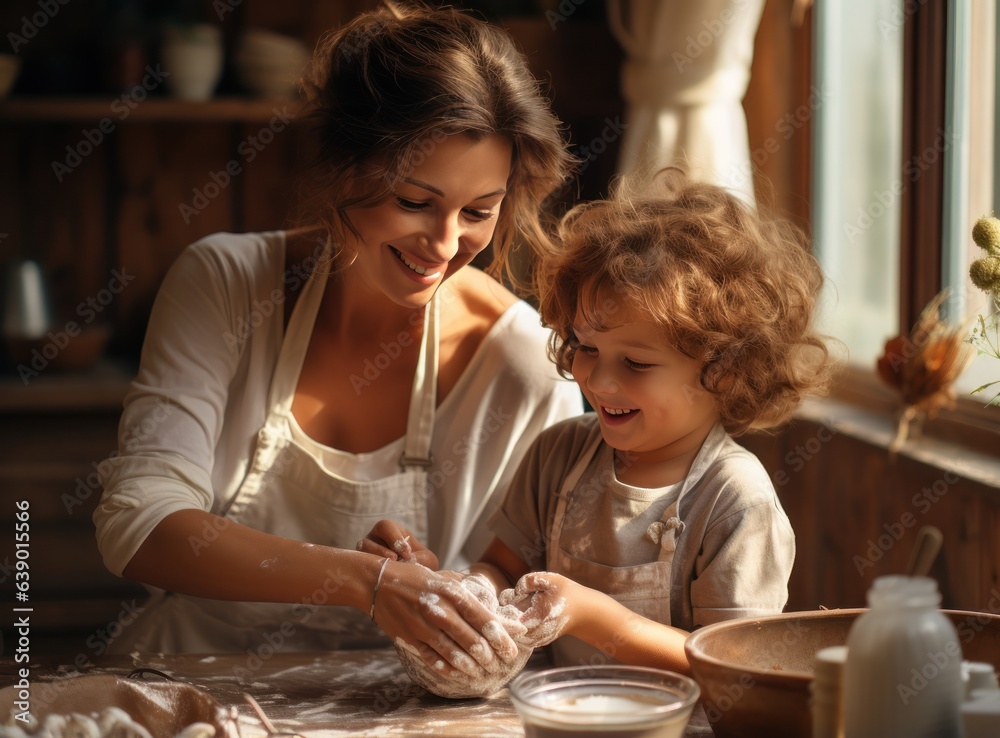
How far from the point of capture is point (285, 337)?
5.41 ft

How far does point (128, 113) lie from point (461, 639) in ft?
7.79

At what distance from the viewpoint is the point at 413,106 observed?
140 cm

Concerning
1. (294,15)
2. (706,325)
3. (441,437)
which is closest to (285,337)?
(441,437)

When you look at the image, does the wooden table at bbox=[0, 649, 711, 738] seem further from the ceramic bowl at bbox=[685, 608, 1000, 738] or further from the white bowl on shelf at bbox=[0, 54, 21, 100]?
the white bowl on shelf at bbox=[0, 54, 21, 100]

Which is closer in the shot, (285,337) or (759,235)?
(759,235)

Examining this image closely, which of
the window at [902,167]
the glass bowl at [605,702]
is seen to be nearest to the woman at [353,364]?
the glass bowl at [605,702]

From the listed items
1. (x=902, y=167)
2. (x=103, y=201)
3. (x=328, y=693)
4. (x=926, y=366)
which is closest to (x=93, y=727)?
(x=328, y=693)

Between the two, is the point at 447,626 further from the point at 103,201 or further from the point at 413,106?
the point at 103,201

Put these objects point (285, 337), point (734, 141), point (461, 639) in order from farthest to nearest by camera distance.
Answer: point (734, 141), point (285, 337), point (461, 639)

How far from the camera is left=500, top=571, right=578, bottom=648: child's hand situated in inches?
42.7

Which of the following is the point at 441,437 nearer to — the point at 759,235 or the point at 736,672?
the point at 759,235

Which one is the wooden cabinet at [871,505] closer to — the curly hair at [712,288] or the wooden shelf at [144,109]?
the curly hair at [712,288]

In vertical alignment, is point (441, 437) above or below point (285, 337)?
below

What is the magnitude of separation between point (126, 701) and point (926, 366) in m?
1.54
